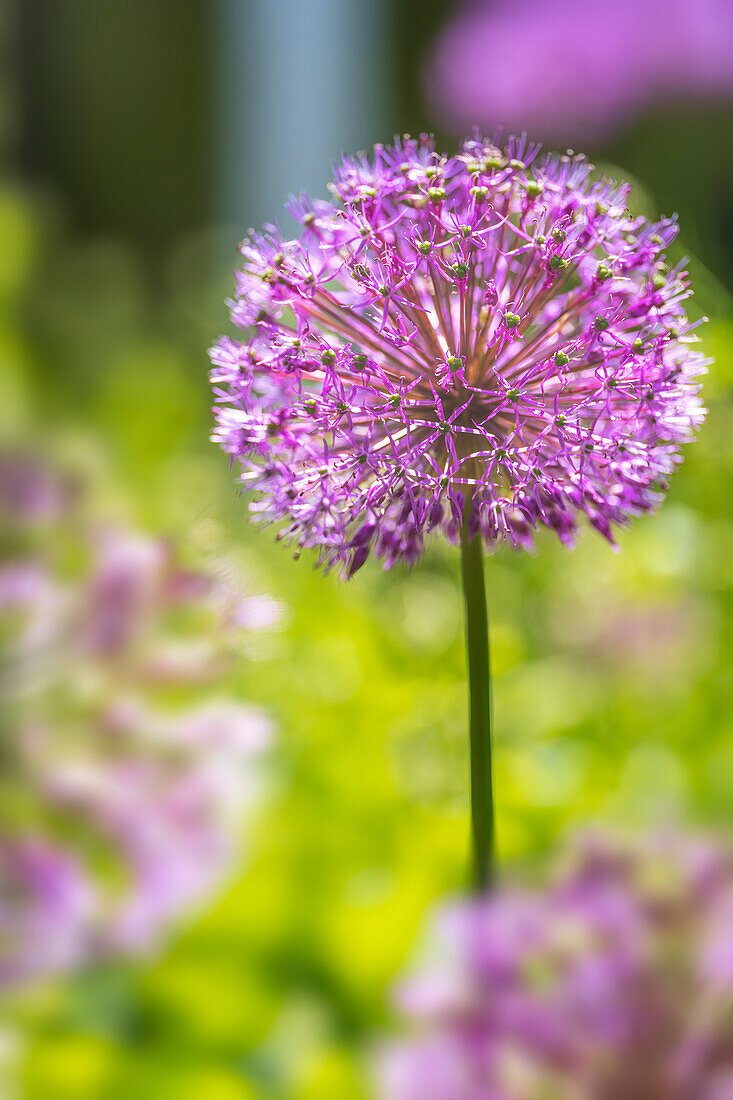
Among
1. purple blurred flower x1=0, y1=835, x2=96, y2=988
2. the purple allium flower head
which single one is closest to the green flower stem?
the purple allium flower head

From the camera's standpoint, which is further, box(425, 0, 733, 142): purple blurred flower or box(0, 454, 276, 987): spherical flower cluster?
box(425, 0, 733, 142): purple blurred flower

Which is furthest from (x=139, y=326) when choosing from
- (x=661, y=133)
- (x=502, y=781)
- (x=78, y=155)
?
(x=502, y=781)

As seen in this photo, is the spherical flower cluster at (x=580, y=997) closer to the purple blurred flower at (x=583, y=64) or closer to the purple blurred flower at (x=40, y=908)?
the purple blurred flower at (x=40, y=908)

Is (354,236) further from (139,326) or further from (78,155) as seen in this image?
(78,155)

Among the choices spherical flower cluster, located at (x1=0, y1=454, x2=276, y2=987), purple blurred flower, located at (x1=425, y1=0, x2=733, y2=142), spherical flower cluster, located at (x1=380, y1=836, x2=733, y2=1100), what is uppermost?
purple blurred flower, located at (x1=425, y1=0, x2=733, y2=142)

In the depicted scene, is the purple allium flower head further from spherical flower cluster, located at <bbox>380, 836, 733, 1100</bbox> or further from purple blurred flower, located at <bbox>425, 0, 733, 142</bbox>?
purple blurred flower, located at <bbox>425, 0, 733, 142</bbox>

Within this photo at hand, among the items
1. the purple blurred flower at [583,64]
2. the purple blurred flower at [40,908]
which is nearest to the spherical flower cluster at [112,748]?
the purple blurred flower at [40,908]

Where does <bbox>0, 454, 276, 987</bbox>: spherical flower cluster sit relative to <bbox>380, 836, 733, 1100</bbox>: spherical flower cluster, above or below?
above

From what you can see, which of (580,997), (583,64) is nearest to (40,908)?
(580,997)
